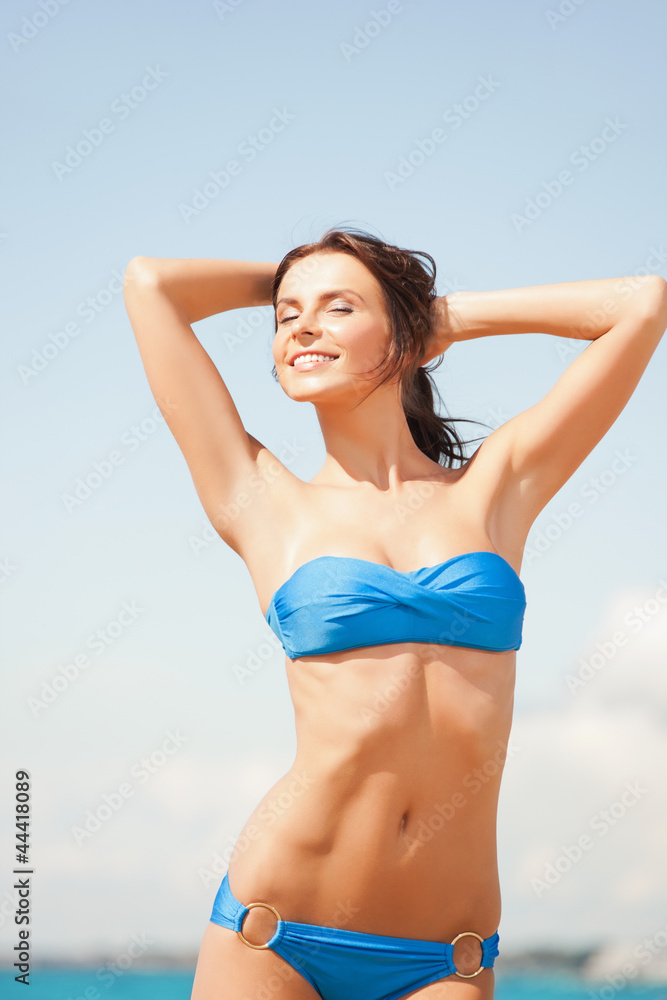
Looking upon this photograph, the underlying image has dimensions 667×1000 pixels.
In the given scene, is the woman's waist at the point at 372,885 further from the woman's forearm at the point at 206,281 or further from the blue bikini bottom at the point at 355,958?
the woman's forearm at the point at 206,281

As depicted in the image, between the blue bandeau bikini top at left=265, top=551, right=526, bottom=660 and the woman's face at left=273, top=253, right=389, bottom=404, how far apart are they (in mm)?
597

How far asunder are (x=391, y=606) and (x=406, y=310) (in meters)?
1.05

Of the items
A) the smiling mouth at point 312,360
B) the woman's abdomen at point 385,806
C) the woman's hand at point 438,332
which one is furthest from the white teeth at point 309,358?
the woman's abdomen at point 385,806

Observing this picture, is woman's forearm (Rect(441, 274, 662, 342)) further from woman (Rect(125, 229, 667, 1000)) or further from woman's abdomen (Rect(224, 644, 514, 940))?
woman's abdomen (Rect(224, 644, 514, 940))

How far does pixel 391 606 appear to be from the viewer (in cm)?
269

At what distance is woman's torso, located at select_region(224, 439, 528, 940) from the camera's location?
2645 millimetres

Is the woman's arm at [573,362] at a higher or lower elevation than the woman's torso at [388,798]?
higher

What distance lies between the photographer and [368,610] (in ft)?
8.80

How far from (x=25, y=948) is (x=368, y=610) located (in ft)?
8.96

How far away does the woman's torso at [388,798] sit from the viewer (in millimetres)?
2645

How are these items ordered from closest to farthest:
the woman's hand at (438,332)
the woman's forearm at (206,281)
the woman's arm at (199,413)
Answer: the woman's arm at (199,413), the woman's forearm at (206,281), the woman's hand at (438,332)

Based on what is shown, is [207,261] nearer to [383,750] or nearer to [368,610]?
[368,610]

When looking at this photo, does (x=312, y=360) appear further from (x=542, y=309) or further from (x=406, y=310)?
(x=542, y=309)

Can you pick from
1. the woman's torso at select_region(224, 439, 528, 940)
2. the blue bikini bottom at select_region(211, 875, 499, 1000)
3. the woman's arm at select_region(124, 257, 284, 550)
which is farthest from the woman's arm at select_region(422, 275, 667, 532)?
the blue bikini bottom at select_region(211, 875, 499, 1000)
